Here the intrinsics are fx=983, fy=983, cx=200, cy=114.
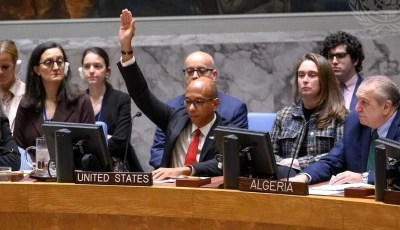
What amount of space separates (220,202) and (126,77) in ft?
5.78

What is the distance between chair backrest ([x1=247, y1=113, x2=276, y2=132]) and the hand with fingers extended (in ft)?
4.29

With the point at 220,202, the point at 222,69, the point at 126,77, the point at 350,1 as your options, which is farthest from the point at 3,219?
the point at 350,1

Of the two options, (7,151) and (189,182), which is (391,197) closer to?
(189,182)

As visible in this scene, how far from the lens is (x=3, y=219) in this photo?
5.00 meters

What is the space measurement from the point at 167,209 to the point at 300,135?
1.55 m

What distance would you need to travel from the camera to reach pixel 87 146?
512cm

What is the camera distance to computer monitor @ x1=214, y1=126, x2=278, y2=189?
479 cm

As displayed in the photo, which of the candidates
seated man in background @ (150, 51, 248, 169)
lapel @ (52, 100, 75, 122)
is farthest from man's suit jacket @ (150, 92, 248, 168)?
lapel @ (52, 100, 75, 122)

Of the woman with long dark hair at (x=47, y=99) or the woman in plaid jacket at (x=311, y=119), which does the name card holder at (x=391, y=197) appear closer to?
the woman in plaid jacket at (x=311, y=119)

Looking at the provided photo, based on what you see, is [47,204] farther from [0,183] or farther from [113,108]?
[113,108]

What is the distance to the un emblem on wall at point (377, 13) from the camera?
799cm

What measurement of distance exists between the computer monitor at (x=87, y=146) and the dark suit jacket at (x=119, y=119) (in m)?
1.92

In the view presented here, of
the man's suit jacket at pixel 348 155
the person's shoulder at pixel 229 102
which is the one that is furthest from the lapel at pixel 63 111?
the man's suit jacket at pixel 348 155

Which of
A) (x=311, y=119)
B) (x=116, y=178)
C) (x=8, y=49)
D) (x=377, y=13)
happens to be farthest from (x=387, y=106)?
(x=8, y=49)
